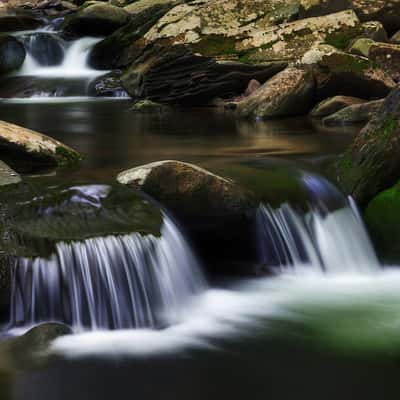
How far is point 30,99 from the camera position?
1788 cm

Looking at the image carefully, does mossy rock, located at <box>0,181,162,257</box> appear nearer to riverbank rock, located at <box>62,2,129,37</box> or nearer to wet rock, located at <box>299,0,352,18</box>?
wet rock, located at <box>299,0,352,18</box>

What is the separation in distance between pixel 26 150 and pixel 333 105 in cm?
739

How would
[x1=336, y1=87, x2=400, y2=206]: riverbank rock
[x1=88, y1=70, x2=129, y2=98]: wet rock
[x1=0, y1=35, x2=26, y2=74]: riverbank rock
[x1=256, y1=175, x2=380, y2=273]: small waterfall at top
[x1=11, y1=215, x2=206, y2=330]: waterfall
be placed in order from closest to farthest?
[x1=11, y1=215, x2=206, y2=330]: waterfall < [x1=256, y1=175, x2=380, y2=273]: small waterfall at top < [x1=336, y1=87, x2=400, y2=206]: riverbank rock < [x1=88, y1=70, x2=129, y2=98]: wet rock < [x1=0, y1=35, x2=26, y2=74]: riverbank rock

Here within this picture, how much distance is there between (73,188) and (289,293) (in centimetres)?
193

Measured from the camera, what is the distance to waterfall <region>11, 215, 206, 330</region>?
189 inches

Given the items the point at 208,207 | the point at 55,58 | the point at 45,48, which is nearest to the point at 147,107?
the point at 55,58

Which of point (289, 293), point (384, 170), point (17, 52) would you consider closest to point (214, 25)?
point (17, 52)

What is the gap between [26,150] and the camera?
7.17 metres

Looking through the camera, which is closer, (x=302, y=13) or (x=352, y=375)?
(x=352, y=375)

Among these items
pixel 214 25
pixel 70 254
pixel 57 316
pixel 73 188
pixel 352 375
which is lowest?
pixel 352 375

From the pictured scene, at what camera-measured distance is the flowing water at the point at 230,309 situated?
416 cm

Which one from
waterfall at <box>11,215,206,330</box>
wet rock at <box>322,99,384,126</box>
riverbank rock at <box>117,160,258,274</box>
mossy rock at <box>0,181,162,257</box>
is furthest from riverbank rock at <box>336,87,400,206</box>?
wet rock at <box>322,99,384,126</box>

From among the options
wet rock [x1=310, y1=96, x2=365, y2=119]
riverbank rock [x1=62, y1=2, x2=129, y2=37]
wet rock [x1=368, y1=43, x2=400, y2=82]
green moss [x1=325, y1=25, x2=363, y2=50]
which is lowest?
wet rock [x1=310, y1=96, x2=365, y2=119]

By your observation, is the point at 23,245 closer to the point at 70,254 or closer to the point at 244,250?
the point at 70,254
